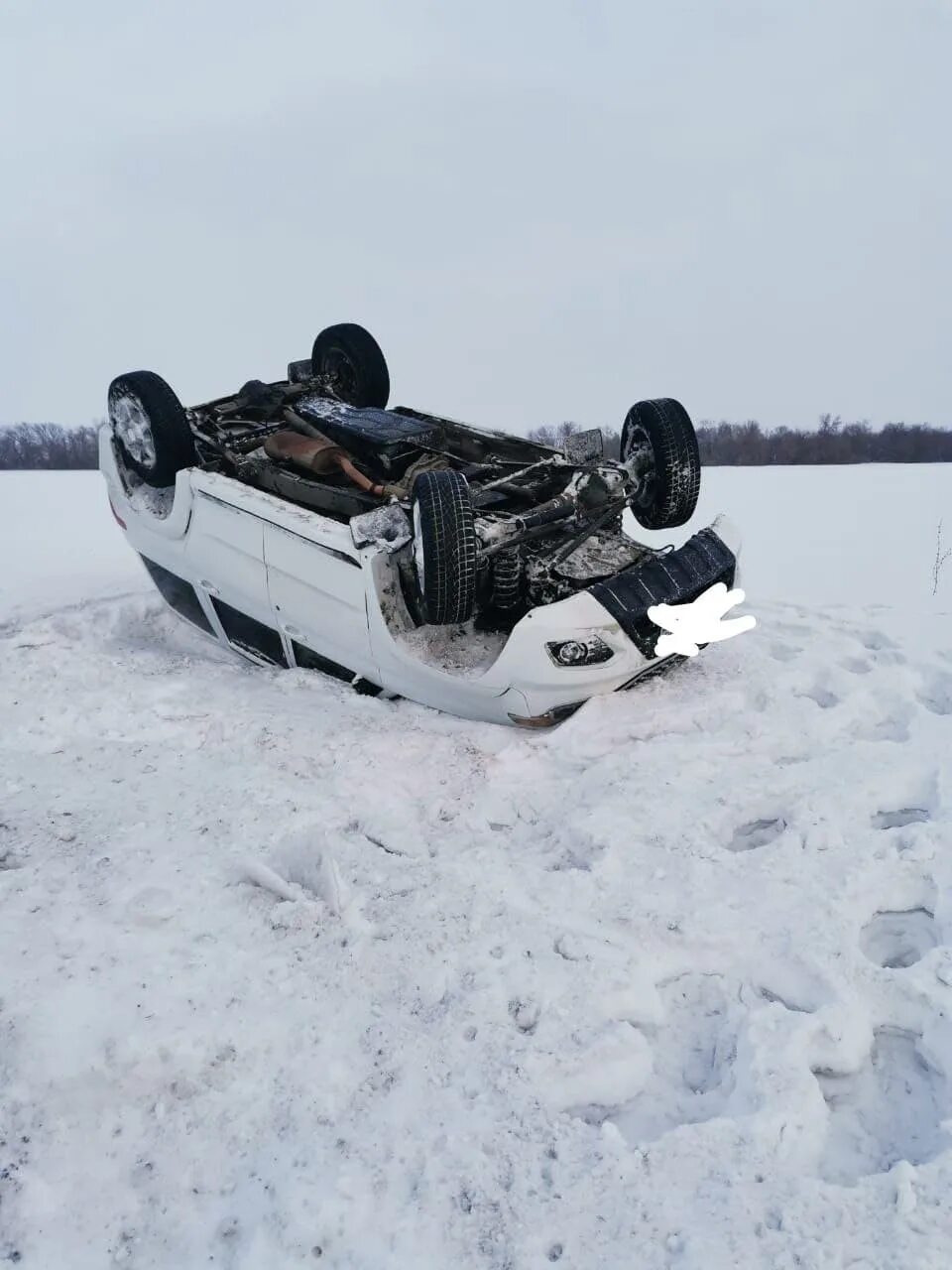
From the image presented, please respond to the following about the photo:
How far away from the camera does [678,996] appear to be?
240 centimetres

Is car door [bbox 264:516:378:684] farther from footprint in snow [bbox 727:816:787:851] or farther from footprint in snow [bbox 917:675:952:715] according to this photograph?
footprint in snow [bbox 917:675:952:715]

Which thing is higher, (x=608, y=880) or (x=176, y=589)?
(x=176, y=589)

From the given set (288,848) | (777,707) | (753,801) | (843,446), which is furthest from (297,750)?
(843,446)

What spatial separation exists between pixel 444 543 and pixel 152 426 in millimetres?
2303

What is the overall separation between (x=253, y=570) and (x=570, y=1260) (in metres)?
3.43

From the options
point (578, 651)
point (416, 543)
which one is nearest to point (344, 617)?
point (416, 543)

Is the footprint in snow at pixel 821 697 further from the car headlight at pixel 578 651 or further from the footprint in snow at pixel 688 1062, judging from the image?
the footprint in snow at pixel 688 1062

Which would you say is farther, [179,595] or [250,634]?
[179,595]

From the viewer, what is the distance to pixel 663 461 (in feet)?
15.3

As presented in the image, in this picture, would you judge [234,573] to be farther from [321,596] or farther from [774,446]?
[774,446]

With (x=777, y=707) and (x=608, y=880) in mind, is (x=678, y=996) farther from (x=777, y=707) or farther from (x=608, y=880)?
(x=777, y=707)

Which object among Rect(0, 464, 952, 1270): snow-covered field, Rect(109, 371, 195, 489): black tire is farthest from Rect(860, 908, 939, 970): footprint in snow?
Rect(109, 371, 195, 489): black tire

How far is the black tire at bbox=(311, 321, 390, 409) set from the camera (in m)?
6.31

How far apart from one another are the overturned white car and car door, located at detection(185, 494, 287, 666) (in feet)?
0.04
